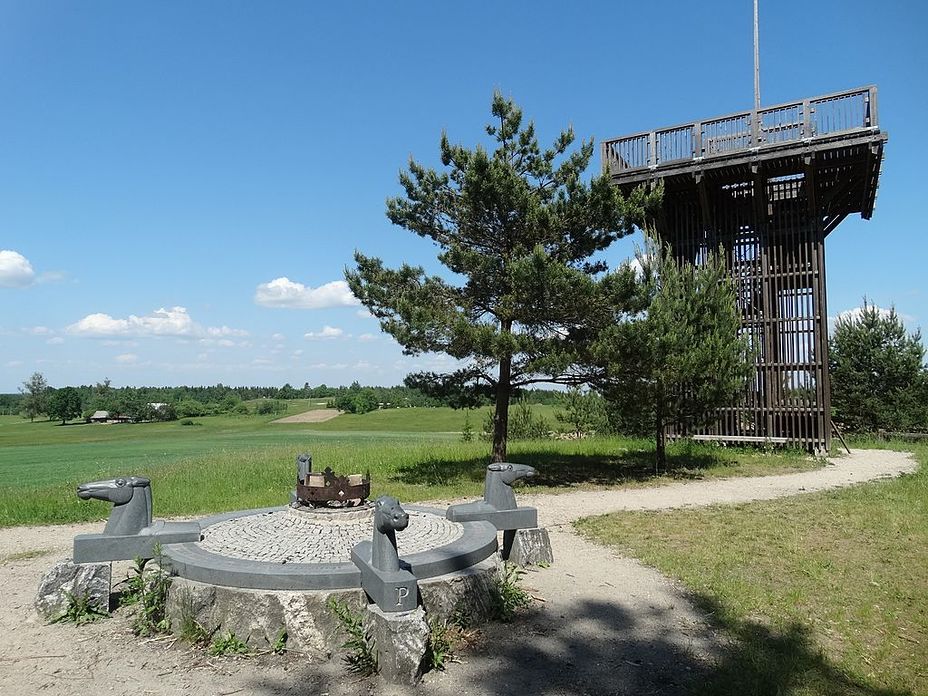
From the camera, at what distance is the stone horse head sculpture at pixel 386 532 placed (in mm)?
4492

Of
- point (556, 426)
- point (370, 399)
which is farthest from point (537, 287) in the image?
point (370, 399)

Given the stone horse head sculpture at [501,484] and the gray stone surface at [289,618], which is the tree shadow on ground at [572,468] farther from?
the gray stone surface at [289,618]

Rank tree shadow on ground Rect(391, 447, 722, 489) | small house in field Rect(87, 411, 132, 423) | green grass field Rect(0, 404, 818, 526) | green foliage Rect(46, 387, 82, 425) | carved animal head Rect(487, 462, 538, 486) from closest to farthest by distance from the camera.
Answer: carved animal head Rect(487, 462, 538, 486) → green grass field Rect(0, 404, 818, 526) → tree shadow on ground Rect(391, 447, 722, 489) → small house in field Rect(87, 411, 132, 423) → green foliage Rect(46, 387, 82, 425)

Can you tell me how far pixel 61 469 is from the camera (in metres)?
18.3

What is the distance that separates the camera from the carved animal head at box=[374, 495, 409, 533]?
4445mm

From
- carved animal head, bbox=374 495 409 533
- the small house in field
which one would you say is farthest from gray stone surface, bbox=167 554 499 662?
the small house in field

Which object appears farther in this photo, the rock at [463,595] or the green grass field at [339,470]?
the green grass field at [339,470]

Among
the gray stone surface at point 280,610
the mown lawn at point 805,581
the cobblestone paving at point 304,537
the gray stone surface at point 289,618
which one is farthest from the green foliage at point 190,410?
the gray stone surface at point 289,618

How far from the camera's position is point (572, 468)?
51.5 feet

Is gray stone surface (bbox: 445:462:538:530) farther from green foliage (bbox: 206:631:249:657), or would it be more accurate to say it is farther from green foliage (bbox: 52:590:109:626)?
green foliage (bbox: 52:590:109:626)

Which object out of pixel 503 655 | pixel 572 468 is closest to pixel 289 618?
pixel 503 655

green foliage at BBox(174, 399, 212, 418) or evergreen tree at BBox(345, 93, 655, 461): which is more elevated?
evergreen tree at BBox(345, 93, 655, 461)

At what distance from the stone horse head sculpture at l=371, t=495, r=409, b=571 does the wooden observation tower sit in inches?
563

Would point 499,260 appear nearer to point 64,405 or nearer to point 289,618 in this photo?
point 289,618
